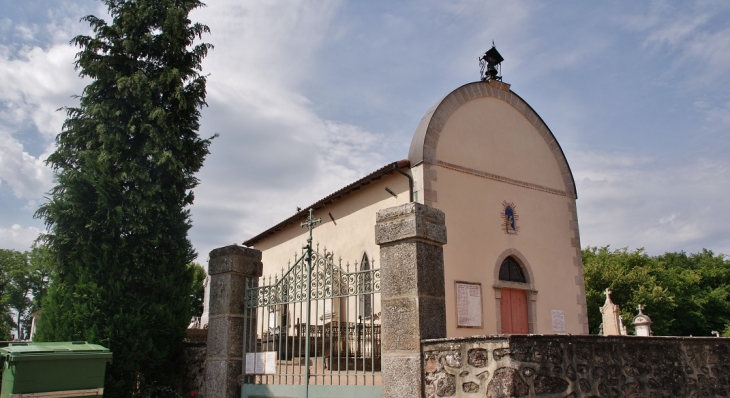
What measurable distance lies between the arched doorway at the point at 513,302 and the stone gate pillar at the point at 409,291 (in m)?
7.50

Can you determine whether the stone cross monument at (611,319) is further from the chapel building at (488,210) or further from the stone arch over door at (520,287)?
the stone arch over door at (520,287)

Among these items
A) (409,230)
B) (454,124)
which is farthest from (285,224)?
(409,230)

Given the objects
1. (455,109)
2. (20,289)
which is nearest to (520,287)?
(455,109)

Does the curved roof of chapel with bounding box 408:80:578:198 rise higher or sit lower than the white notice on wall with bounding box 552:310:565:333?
higher

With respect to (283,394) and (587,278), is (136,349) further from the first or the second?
(587,278)

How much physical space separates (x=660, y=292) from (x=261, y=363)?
2821cm

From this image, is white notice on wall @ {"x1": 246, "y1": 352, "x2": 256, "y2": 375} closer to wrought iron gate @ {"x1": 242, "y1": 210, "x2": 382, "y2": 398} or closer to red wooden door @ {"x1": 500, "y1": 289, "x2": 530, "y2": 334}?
wrought iron gate @ {"x1": 242, "y1": 210, "x2": 382, "y2": 398}

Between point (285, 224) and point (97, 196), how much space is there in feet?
30.1

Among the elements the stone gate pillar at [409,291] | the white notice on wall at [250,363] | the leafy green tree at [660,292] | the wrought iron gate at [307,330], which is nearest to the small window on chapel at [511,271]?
the wrought iron gate at [307,330]

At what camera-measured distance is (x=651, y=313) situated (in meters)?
30.0

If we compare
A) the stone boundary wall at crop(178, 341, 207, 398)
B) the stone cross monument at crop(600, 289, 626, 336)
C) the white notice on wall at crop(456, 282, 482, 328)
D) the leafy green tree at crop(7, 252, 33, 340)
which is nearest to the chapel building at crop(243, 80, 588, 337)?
the white notice on wall at crop(456, 282, 482, 328)

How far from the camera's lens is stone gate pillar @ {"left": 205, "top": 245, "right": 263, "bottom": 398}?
755 cm

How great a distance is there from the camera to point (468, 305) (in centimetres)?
1209

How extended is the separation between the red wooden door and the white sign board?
714cm
